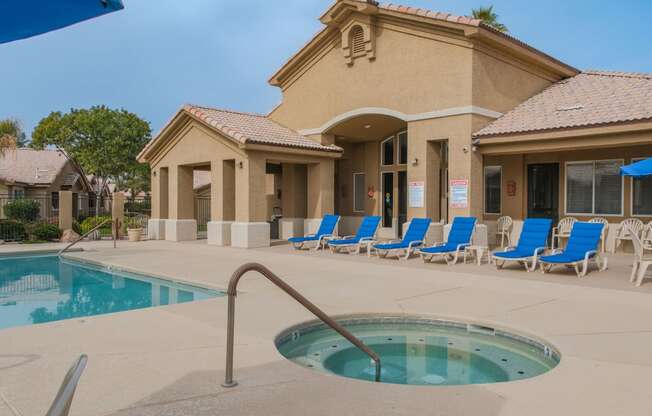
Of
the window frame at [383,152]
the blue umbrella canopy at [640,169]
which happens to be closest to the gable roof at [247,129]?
the window frame at [383,152]

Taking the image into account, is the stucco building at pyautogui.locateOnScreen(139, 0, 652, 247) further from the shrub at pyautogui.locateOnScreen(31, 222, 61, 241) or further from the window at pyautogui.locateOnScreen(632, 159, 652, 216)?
the shrub at pyautogui.locateOnScreen(31, 222, 61, 241)

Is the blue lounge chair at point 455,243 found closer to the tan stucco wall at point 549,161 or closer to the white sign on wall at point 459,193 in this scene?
the white sign on wall at point 459,193

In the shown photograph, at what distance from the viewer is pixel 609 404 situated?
4.13 meters

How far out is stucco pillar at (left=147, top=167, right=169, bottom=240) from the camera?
2245 cm

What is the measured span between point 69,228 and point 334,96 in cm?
1343

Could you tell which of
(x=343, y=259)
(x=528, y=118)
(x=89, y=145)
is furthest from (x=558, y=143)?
(x=89, y=145)

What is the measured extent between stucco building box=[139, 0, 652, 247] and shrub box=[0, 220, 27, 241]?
5376mm

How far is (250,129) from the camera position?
757 inches

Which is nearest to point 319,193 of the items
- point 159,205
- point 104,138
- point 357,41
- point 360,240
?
point 360,240

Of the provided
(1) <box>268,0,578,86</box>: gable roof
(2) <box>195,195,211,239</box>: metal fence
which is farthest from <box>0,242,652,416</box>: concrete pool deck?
(2) <box>195,195,211,239</box>: metal fence

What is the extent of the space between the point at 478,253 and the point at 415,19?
8.47m

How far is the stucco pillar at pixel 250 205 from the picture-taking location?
17656 millimetres

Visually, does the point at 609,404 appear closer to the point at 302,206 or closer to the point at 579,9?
the point at 302,206

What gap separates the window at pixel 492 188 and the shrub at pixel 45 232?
59.7 feet
